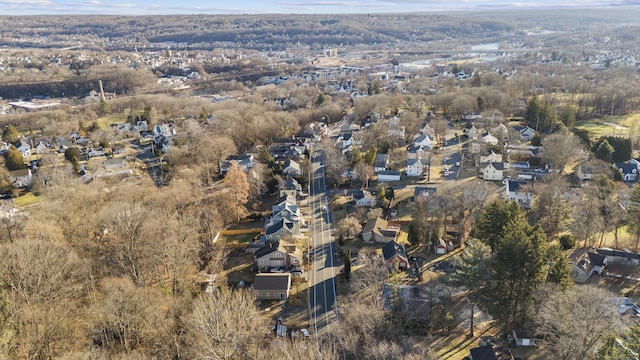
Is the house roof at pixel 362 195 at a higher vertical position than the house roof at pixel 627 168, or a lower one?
lower

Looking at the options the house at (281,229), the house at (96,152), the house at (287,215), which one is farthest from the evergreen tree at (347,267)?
the house at (96,152)

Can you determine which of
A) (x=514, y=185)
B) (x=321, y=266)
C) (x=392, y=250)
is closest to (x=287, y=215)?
(x=321, y=266)

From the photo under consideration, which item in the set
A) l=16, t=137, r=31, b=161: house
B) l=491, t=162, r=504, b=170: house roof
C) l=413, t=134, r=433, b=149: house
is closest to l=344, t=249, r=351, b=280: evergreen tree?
l=491, t=162, r=504, b=170: house roof

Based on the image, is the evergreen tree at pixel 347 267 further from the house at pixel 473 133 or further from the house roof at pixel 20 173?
the house roof at pixel 20 173

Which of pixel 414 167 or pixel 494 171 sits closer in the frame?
pixel 494 171

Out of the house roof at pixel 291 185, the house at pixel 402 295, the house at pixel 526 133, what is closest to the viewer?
the house at pixel 402 295

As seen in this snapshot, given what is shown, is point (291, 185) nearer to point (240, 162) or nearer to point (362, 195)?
point (362, 195)

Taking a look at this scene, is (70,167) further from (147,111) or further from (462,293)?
(462,293)
